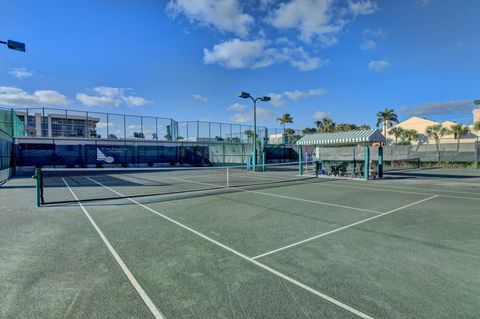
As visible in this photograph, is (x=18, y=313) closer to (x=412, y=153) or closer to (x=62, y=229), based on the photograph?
(x=62, y=229)

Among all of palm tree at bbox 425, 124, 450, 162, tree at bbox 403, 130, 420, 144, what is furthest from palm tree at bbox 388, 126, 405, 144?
palm tree at bbox 425, 124, 450, 162

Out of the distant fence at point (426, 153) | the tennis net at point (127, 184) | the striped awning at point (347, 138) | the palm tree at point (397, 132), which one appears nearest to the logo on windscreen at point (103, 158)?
the tennis net at point (127, 184)

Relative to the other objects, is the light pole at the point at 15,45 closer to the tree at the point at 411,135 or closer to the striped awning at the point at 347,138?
the striped awning at the point at 347,138

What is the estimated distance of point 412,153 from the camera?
35.5 m

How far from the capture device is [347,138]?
816 inches

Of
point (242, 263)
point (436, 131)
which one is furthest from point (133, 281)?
point (436, 131)

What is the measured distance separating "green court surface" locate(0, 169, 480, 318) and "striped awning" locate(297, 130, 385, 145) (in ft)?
34.7

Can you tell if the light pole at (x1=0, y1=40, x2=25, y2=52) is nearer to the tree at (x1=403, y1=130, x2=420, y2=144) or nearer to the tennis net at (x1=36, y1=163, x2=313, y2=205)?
the tennis net at (x1=36, y1=163, x2=313, y2=205)

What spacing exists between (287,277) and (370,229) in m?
3.82

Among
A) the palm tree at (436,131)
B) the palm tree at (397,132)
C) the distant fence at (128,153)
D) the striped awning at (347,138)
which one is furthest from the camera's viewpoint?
the palm tree at (397,132)

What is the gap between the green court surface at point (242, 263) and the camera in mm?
3539

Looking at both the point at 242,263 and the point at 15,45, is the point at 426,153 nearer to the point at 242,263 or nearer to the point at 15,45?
the point at 242,263

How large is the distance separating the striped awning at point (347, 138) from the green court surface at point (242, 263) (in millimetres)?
10576

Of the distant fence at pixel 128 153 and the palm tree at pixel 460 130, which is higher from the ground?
the palm tree at pixel 460 130
